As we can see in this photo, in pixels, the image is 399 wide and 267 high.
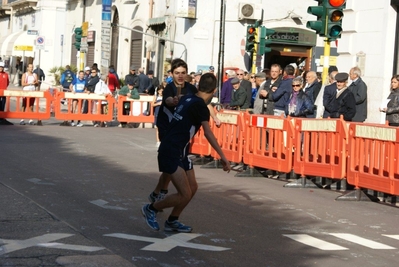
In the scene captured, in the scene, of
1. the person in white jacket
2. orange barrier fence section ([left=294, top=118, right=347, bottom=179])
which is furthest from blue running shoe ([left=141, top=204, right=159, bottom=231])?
the person in white jacket

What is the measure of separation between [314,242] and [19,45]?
46739mm

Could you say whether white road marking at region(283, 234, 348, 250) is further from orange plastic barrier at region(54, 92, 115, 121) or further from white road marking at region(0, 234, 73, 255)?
orange plastic barrier at region(54, 92, 115, 121)

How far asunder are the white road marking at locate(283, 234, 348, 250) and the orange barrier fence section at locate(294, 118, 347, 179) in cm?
398

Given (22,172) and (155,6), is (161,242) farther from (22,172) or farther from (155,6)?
(155,6)

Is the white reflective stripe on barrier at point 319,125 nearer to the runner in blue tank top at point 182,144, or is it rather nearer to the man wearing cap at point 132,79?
the runner in blue tank top at point 182,144

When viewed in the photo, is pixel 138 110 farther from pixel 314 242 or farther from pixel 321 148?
pixel 314 242

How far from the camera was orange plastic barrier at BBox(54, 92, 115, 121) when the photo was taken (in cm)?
2686

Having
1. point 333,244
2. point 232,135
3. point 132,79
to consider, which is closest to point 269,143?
point 232,135

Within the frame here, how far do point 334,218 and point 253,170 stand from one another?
445 cm

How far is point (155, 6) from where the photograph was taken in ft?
125

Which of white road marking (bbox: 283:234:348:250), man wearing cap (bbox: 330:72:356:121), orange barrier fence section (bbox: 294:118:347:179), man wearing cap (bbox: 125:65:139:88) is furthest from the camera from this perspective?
man wearing cap (bbox: 125:65:139:88)

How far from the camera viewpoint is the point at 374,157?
487 inches

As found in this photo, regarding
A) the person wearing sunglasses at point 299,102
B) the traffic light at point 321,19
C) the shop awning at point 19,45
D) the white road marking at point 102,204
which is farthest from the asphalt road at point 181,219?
the shop awning at point 19,45

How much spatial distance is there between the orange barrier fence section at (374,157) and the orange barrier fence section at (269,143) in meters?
1.57
